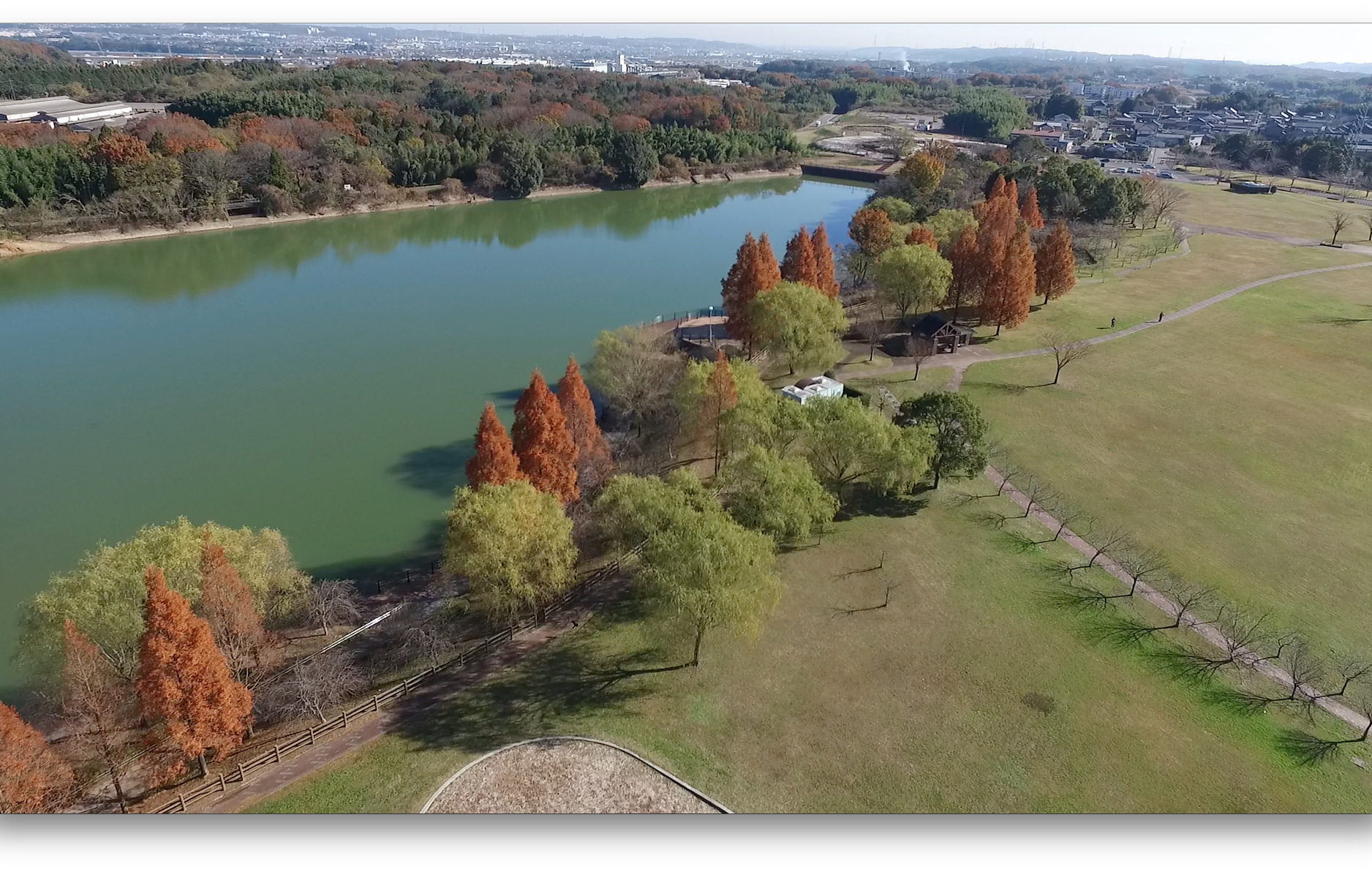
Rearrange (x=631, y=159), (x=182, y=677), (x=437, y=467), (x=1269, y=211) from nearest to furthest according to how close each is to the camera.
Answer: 1. (x=182, y=677)
2. (x=437, y=467)
3. (x=1269, y=211)
4. (x=631, y=159)

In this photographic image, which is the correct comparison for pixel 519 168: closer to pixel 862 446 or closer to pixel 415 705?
pixel 862 446

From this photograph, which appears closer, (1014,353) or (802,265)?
(802,265)

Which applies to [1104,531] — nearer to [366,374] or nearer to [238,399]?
[366,374]

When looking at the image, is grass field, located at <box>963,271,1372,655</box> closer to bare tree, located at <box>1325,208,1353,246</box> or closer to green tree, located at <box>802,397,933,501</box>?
green tree, located at <box>802,397,933,501</box>

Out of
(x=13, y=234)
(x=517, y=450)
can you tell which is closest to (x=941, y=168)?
(x=517, y=450)

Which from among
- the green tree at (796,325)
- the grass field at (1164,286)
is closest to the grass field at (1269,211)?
the grass field at (1164,286)

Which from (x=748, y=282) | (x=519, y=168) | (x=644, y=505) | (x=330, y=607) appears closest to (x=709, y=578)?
(x=644, y=505)

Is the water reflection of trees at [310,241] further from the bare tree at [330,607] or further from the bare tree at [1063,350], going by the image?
the bare tree at [330,607]

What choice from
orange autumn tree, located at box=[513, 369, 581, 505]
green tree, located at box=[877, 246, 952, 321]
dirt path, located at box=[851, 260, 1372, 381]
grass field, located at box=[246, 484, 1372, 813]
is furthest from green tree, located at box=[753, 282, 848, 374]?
grass field, located at box=[246, 484, 1372, 813]
